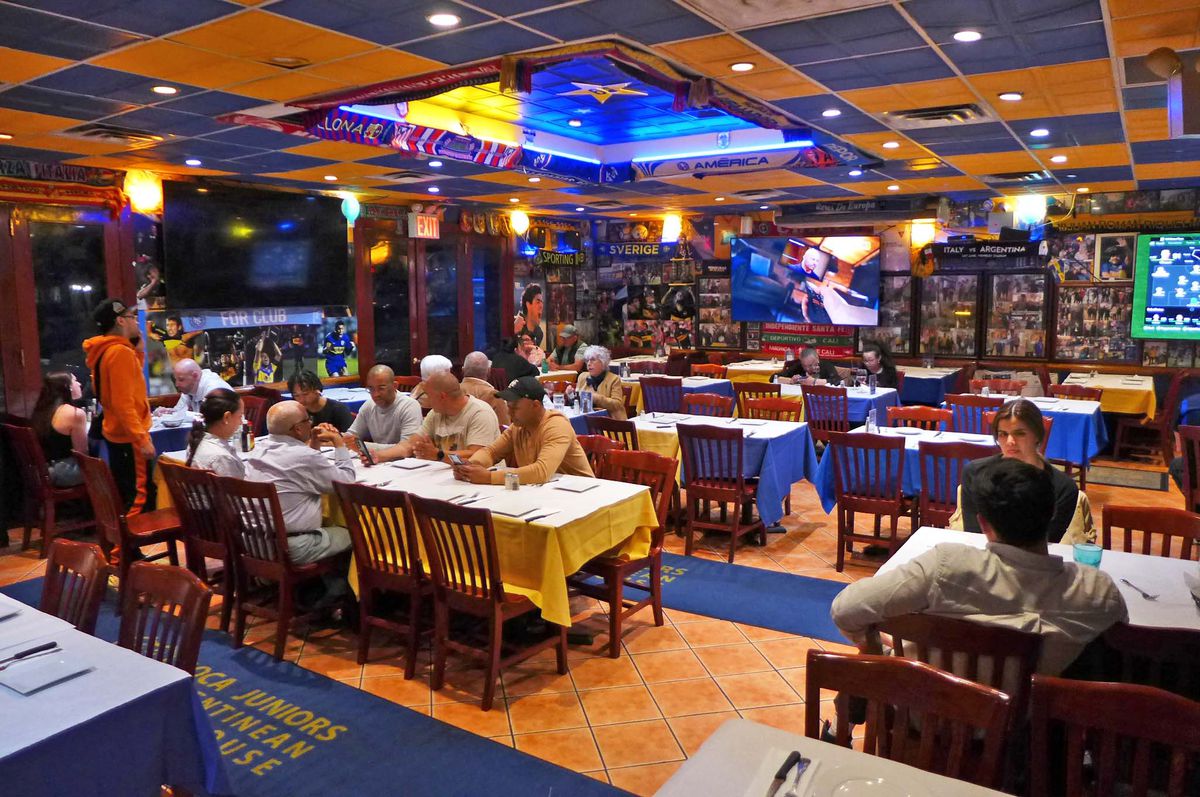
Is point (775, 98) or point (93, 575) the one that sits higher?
point (775, 98)

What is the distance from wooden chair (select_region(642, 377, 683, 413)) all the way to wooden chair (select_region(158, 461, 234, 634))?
188 inches

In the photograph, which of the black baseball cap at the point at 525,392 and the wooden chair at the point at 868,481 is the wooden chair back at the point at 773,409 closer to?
the wooden chair at the point at 868,481

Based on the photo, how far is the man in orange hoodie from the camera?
5.60 meters

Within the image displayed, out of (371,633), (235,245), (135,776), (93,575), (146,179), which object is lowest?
(371,633)

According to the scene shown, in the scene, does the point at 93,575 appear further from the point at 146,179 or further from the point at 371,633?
the point at 146,179

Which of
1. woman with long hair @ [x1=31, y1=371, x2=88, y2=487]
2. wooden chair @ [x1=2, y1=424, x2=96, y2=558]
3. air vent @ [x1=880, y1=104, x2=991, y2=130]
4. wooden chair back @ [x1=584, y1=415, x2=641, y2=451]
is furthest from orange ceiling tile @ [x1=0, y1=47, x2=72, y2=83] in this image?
air vent @ [x1=880, y1=104, x2=991, y2=130]

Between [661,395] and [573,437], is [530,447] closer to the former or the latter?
[573,437]

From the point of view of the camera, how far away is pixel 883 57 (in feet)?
15.0

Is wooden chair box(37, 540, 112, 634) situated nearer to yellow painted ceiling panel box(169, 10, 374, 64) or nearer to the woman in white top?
the woman in white top

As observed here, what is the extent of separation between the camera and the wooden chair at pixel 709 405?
301 inches

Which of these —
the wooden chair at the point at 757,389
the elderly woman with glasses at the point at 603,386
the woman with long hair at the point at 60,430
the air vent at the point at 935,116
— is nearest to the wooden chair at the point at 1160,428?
the wooden chair at the point at 757,389

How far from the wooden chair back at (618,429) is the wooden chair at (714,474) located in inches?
13.6

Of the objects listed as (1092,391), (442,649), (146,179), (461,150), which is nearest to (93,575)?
(442,649)

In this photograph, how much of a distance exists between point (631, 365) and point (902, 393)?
3.70 metres
